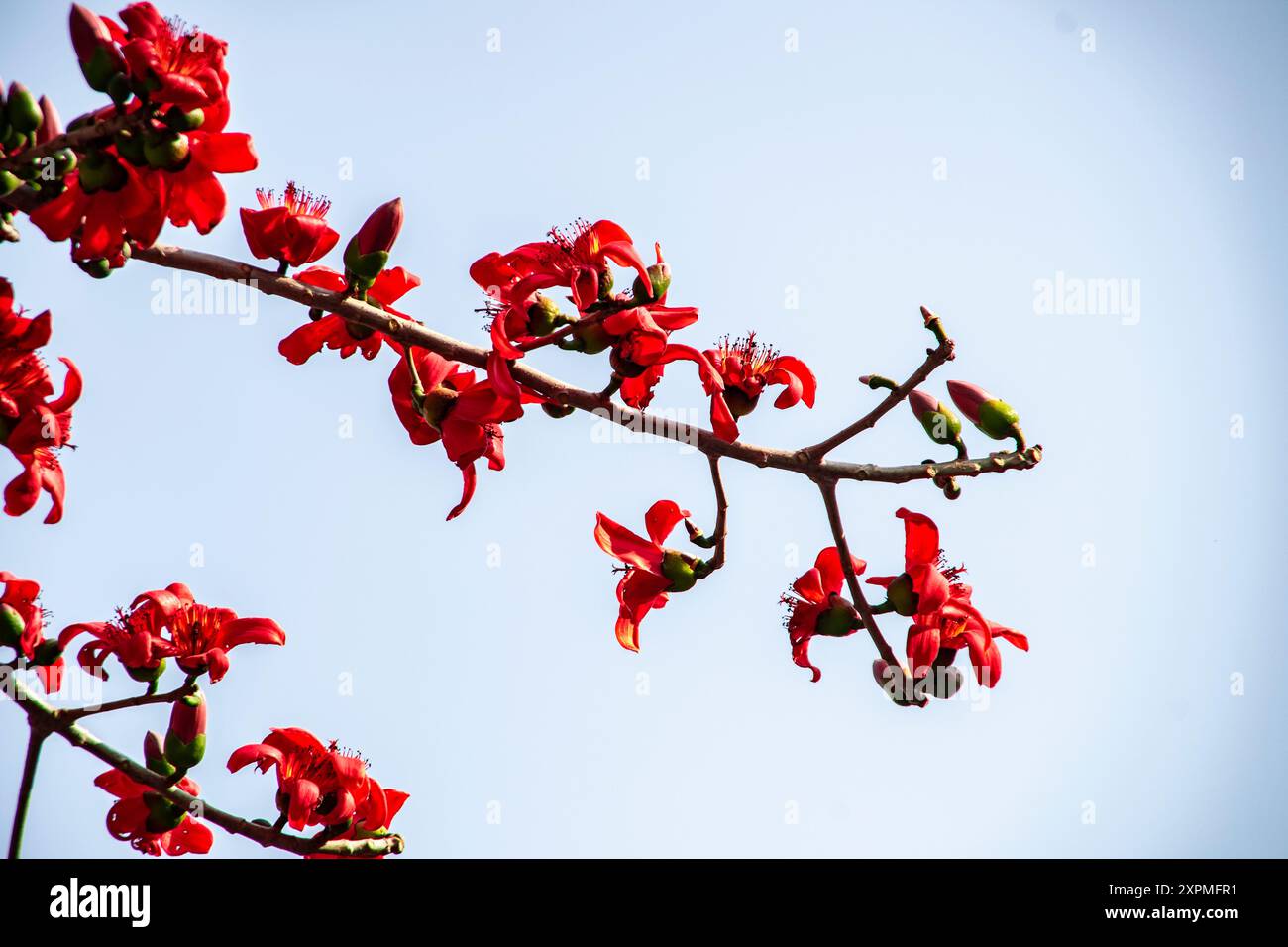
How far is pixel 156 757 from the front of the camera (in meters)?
2.12

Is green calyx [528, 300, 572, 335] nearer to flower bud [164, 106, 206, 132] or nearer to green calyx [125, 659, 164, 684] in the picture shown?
flower bud [164, 106, 206, 132]

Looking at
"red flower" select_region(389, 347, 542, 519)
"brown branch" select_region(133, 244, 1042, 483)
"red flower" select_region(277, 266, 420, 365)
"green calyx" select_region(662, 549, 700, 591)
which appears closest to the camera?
"brown branch" select_region(133, 244, 1042, 483)

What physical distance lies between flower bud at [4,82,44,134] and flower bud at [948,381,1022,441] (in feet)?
4.90

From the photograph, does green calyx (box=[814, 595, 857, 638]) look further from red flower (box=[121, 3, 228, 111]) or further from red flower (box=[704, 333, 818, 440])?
red flower (box=[121, 3, 228, 111])

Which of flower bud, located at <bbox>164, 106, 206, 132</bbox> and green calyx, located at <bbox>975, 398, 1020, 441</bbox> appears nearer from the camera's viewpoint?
flower bud, located at <bbox>164, 106, 206, 132</bbox>

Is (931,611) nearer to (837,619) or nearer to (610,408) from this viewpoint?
(837,619)

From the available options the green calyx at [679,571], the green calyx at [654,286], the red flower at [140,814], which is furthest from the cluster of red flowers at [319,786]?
the green calyx at [654,286]

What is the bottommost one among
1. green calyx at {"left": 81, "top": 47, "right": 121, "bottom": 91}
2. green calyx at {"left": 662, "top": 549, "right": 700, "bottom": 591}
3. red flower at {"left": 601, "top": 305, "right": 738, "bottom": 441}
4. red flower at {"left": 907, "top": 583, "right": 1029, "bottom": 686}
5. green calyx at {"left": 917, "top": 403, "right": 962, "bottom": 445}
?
red flower at {"left": 907, "top": 583, "right": 1029, "bottom": 686}

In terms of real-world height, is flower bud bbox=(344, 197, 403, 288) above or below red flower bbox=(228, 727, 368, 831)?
above

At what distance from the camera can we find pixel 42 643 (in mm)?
2115

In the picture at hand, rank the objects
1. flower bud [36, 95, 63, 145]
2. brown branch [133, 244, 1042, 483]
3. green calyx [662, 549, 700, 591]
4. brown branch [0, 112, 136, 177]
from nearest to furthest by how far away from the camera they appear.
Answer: brown branch [0, 112, 136, 177] → flower bud [36, 95, 63, 145] → brown branch [133, 244, 1042, 483] → green calyx [662, 549, 700, 591]

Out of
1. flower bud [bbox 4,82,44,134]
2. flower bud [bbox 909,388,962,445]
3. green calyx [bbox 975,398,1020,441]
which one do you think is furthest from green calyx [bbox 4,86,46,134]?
green calyx [bbox 975,398,1020,441]

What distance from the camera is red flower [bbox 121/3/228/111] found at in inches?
63.3

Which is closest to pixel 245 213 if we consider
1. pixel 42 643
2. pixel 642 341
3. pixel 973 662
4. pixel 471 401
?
pixel 471 401
